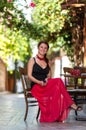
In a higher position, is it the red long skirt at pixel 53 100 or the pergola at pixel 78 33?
the pergola at pixel 78 33

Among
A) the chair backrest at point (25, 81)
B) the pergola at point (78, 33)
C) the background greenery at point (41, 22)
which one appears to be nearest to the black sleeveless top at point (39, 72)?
the chair backrest at point (25, 81)

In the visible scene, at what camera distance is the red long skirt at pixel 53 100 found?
877 cm

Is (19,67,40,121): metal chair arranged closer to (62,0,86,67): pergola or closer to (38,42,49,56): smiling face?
(38,42,49,56): smiling face

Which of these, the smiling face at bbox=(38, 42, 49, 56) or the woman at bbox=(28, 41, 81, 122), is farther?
the smiling face at bbox=(38, 42, 49, 56)

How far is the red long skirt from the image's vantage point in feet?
28.8

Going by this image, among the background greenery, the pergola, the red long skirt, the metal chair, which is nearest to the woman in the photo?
the red long skirt

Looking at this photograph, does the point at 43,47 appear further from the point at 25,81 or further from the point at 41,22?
the point at 41,22

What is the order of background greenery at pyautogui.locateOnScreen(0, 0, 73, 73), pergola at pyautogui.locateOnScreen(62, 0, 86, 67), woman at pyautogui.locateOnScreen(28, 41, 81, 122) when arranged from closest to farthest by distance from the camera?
woman at pyautogui.locateOnScreen(28, 41, 81, 122), background greenery at pyautogui.locateOnScreen(0, 0, 73, 73), pergola at pyautogui.locateOnScreen(62, 0, 86, 67)

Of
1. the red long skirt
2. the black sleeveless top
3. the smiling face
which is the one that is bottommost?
the red long skirt

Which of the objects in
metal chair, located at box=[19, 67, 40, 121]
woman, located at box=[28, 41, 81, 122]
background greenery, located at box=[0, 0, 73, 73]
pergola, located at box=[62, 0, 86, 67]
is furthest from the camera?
pergola, located at box=[62, 0, 86, 67]

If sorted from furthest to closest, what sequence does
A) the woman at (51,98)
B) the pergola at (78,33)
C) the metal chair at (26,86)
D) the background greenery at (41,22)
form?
the pergola at (78,33), the background greenery at (41,22), the metal chair at (26,86), the woman at (51,98)

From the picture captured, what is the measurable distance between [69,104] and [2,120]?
1.25m

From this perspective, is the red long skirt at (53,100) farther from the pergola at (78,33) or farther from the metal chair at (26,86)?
the pergola at (78,33)

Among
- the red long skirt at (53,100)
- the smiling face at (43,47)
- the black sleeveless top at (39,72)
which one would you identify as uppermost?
the smiling face at (43,47)
